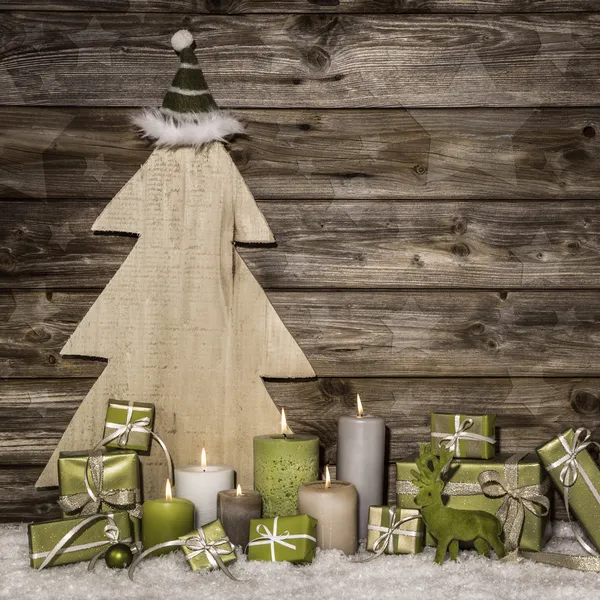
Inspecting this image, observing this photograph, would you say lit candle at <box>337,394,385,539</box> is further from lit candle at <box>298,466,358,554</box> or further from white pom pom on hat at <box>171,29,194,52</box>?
white pom pom on hat at <box>171,29,194,52</box>

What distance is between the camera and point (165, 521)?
1.35 metres

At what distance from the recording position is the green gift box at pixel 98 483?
141 cm

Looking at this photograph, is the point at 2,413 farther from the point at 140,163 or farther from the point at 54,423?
the point at 140,163

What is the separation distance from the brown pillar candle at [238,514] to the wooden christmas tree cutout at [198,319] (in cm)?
22

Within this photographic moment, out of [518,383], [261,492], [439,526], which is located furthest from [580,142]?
[261,492]

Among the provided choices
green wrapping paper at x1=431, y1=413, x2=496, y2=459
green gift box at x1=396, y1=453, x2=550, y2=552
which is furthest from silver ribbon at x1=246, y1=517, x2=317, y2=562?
green wrapping paper at x1=431, y1=413, x2=496, y2=459

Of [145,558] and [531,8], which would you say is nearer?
[145,558]

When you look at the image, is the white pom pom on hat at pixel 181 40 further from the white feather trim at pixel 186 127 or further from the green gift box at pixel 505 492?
the green gift box at pixel 505 492

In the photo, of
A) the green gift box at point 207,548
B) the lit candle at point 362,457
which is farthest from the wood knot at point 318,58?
the green gift box at point 207,548

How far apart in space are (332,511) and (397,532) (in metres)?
0.13

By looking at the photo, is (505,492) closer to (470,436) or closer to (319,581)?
(470,436)

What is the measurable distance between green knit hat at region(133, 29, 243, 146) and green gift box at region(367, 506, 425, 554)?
830mm

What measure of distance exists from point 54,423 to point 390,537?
0.75 m

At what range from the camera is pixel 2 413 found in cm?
162
